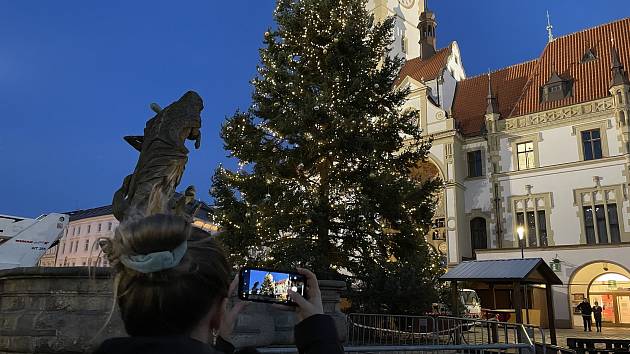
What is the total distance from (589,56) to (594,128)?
7071 mm

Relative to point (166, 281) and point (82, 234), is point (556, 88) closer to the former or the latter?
point (166, 281)

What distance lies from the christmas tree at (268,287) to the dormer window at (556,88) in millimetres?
34467

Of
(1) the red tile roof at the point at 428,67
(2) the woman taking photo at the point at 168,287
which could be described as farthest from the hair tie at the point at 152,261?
(1) the red tile roof at the point at 428,67

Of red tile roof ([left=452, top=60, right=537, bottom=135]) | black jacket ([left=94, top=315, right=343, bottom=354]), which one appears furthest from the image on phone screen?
red tile roof ([left=452, top=60, right=537, bottom=135])

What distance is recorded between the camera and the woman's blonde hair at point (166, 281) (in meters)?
1.38

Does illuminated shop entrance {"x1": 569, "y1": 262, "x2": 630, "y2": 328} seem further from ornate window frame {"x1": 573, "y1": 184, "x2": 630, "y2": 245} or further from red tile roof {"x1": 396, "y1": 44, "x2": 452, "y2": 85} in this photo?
red tile roof {"x1": 396, "y1": 44, "x2": 452, "y2": 85}

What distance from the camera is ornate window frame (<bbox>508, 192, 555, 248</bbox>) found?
29828 millimetres

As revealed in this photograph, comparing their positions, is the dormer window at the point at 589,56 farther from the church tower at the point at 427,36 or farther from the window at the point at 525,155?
the church tower at the point at 427,36

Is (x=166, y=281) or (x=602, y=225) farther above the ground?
(x=602, y=225)

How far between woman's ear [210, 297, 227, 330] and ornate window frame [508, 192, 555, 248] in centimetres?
3139

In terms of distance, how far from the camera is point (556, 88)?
107ft

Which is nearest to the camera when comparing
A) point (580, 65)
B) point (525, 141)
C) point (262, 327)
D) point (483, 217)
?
point (262, 327)

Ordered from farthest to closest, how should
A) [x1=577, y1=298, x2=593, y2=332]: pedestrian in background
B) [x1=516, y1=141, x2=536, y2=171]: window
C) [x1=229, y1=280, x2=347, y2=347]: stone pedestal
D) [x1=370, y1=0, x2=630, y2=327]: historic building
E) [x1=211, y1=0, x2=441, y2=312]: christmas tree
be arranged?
[x1=516, y1=141, x2=536, y2=171]: window
[x1=370, y1=0, x2=630, y2=327]: historic building
[x1=577, y1=298, x2=593, y2=332]: pedestrian in background
[x1=211, y1=0, x2=441, y2=312]: christmas tree
[x1=229, y1=280, x2=347, y2=347]: stone pedestal

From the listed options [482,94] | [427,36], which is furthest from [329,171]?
[427,36]
